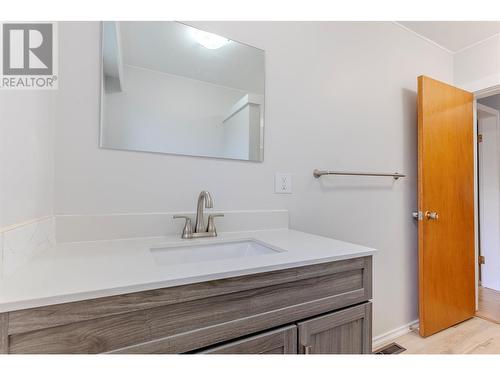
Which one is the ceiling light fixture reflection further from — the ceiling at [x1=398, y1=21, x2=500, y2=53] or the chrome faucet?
the ceiling at [x1=398, y1=21, x2=500, y2=53]

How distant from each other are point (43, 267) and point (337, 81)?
1695 mm

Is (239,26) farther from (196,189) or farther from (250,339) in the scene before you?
(250,339)

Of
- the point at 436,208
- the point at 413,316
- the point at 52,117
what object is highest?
the point at 52,117

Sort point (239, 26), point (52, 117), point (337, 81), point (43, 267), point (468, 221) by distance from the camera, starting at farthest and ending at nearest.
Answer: point (468, 221), point (337, 81), point (239, 26), point (52, 117), point (43, 267)

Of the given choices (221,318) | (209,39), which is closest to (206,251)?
(221,318)

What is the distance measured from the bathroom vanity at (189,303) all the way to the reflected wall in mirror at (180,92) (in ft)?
1.60

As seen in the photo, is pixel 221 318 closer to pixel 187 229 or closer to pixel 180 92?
pixel 187 229

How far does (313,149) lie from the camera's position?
1490mm

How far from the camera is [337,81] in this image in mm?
1574

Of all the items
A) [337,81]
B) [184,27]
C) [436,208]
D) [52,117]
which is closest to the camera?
[52,117]

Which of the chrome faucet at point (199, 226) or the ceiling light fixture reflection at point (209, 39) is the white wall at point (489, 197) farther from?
the chrome faucet at point (199, 226)

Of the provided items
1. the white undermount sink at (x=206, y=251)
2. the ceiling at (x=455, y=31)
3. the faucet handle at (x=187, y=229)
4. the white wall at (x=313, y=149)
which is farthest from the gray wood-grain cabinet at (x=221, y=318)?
the ceiling at (x=455, y=31)

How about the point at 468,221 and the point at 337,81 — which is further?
the point at 468,221
